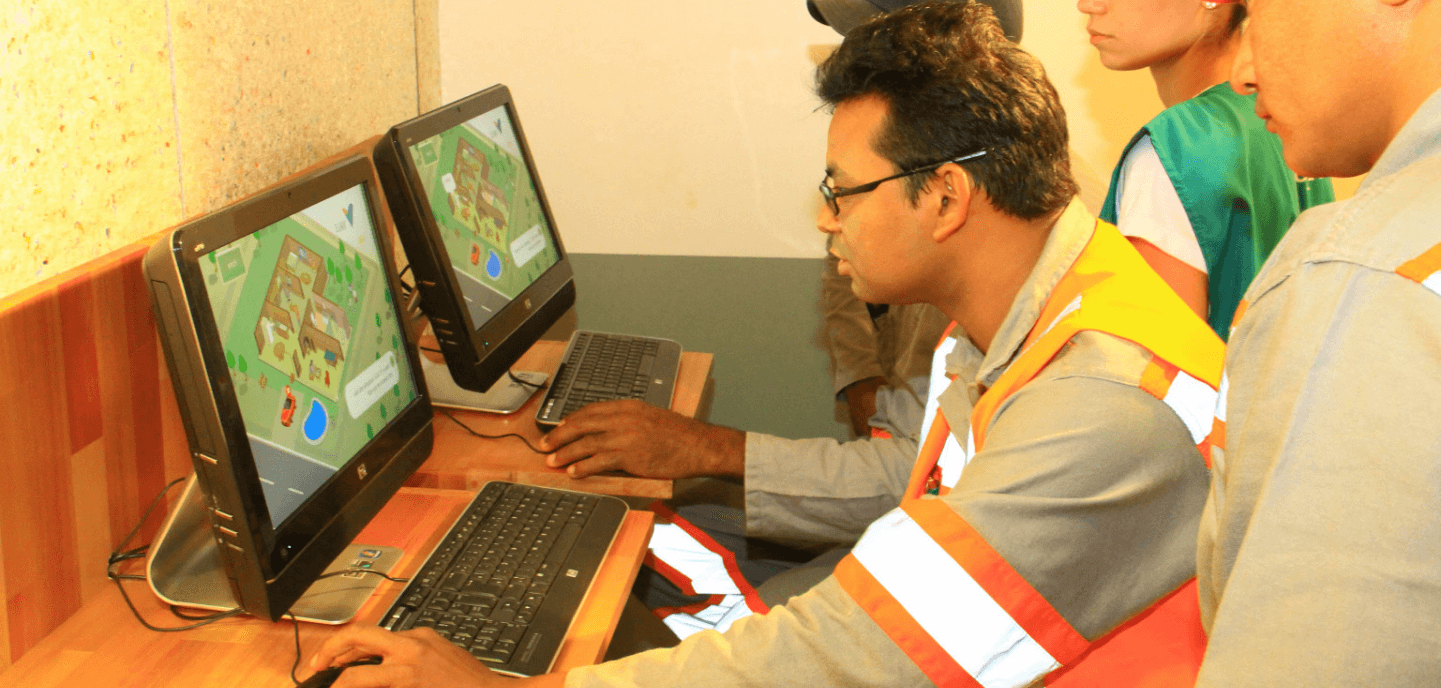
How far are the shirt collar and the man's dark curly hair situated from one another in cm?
4

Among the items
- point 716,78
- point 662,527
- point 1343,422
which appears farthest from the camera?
point 716,78

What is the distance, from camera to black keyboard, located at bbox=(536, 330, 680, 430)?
1.72m

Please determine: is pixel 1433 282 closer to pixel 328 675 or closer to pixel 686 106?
pixel 328 675

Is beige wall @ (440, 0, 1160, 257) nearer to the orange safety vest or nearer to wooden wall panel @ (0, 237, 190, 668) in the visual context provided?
wooden wall panel @ (0, 237, 190, 668)

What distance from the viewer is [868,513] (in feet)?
5.27

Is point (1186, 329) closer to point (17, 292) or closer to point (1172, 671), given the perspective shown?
point (1172, 671)

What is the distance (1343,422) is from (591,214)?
2159 millimetres

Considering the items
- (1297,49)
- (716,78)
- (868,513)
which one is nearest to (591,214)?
(716,78)

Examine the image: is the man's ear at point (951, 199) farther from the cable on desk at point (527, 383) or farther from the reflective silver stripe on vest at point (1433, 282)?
the cable on desk at point (527, 383)

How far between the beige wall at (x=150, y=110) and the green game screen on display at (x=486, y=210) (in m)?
0.29

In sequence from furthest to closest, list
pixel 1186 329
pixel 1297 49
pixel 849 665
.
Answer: pixel 1186 329, pixel 849 665, pixel 1297 49

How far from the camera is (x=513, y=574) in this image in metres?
1.21

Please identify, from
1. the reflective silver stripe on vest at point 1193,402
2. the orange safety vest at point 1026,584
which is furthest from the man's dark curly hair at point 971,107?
the reflective silver stripe on vest at point 1193,402

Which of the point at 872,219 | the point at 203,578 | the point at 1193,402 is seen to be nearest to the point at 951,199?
the point at 872,219
